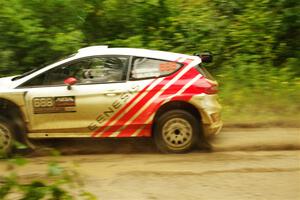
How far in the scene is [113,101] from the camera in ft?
24.1

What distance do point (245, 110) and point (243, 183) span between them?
3411 mm

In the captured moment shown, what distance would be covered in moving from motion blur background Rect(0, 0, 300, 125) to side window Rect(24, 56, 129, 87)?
2552mm

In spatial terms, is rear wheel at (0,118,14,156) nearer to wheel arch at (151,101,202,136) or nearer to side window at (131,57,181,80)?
side window at (131,57,181,80)

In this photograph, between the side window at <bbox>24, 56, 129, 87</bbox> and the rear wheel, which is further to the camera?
the side window at <bbox>24, 56, 129, 87</bbox>

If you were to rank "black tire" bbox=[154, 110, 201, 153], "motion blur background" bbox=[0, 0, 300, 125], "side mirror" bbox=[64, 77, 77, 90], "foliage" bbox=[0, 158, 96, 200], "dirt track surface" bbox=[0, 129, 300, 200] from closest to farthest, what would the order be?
1. "foliage" bbox=[0, 158, 96, 200]
2. "dirt track surface" bbox=[0, 129, 300, 200]
3. "side mirror" bbox=[64, 77, 77, 90]
4. "black tire" bbox=[154, 110, 201, 153]
5. "motion blur background" bbox=[0, 0, 300, 125]

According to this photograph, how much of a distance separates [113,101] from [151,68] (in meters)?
0.78

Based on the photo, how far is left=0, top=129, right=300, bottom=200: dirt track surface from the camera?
584 cm

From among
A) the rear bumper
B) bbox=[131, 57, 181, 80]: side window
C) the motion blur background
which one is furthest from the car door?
the motion blur background

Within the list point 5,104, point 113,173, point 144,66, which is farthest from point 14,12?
point 113,173

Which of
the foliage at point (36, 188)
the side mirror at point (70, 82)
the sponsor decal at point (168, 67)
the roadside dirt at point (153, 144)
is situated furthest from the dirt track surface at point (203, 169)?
the foliage at point (36, 188)

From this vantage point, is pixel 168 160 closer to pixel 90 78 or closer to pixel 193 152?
pixel 193 152

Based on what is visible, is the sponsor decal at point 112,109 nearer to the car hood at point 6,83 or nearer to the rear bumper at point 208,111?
the rear bumper at point 208,111

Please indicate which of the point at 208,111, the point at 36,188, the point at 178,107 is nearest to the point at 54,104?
the point at 178,107

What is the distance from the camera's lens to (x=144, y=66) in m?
7.51
